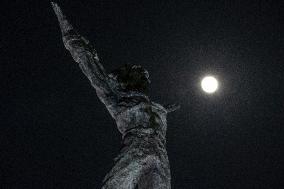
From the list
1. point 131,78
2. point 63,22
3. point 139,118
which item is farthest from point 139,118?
point 63,22

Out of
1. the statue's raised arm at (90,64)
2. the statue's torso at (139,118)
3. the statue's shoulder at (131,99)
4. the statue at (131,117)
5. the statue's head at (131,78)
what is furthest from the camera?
the statue's head at (131,78)

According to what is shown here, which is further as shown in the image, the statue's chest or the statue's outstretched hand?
the statue's outstretched hand

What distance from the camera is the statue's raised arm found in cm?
712

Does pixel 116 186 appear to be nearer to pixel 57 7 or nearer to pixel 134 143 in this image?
pixel 134 143

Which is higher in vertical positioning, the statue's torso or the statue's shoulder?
the statue's shoulder

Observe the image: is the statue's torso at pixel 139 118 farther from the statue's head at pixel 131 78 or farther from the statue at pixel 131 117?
the statue's head at pixel 131 78

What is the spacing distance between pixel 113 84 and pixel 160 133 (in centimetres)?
138

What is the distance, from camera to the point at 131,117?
6688 mm

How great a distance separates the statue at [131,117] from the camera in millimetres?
5793

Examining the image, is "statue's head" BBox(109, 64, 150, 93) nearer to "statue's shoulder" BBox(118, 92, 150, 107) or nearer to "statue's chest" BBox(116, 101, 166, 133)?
"statue's shoulder" BBox(118, 92, 150, 107)

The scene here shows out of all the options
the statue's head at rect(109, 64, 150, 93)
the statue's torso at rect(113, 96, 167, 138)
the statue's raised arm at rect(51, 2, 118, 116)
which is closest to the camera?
the statue's torso at rect(113, 96, 167, 138)

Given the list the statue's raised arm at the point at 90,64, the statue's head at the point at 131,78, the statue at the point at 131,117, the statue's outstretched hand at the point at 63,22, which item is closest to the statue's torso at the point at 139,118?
the statue at the point at 131,117

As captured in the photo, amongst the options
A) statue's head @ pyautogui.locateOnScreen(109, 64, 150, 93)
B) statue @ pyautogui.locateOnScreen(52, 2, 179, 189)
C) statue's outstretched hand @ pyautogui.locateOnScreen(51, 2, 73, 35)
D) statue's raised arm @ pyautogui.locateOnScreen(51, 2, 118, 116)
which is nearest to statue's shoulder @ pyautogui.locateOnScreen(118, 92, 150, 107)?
statue @ pyautogui.locateOnScreen(52, 2, 179, 189)

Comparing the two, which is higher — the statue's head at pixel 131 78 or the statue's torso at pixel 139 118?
the statue's head at pixel 131 78
